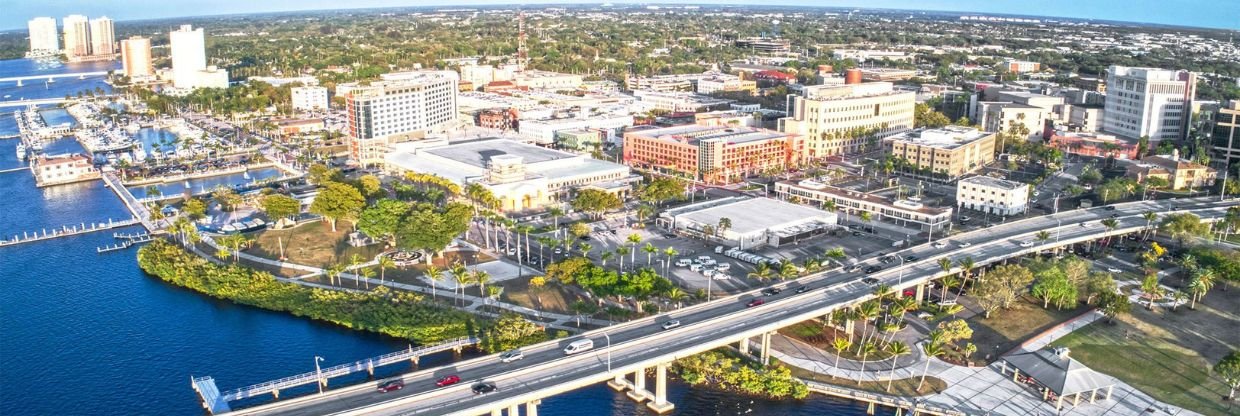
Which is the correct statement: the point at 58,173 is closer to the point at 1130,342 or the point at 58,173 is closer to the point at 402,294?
the point at 402,294

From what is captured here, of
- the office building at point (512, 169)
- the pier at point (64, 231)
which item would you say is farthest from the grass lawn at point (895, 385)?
the pier at point (64, 231)

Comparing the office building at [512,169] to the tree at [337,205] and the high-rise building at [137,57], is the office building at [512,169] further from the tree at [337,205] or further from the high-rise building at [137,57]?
the high-rise building at [137,57]

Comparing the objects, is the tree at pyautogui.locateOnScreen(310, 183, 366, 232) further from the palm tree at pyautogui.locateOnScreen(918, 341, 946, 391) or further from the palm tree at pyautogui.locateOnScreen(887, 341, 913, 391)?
the palm tree at pyautogui.locateOnScreen(918, 341, 946, 391)

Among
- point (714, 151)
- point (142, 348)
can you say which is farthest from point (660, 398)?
point (714, 151)

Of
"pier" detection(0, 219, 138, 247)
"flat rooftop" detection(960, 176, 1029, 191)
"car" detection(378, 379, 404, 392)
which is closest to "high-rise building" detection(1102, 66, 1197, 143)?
"flat rooftop" detection(960, 176, 1029, 191)

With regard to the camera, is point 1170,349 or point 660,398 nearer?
point 660,398

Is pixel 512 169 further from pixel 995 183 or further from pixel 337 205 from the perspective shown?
pixel 995 183
